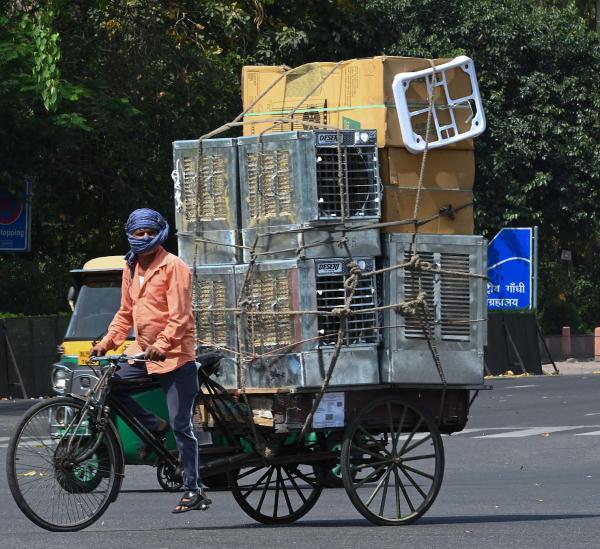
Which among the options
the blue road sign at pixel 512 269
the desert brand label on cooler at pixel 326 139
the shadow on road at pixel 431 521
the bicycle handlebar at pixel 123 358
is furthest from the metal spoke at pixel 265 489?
the blue road sign at pixel 512 269

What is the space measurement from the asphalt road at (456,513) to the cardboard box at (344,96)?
2.38 meters

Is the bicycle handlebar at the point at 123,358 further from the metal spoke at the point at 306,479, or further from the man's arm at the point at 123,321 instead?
the metal spoke at the point at 306,479

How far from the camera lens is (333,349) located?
914cm

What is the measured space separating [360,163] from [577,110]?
32.0 m

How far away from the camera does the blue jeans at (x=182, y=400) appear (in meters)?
8.70

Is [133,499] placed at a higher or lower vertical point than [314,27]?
lower

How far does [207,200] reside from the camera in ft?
31.3

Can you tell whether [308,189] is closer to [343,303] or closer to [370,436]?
[343,303]

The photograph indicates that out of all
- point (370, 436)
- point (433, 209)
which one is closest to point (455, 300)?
point (433, 209)

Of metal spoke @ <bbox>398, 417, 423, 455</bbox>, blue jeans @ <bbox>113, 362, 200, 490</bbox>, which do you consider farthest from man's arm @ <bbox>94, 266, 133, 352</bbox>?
metal spoke @ <bbox>398, 417, 423, 455</bbox>

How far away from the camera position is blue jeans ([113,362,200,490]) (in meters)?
8.70

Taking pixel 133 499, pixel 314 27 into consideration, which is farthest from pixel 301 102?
pixel 314 27

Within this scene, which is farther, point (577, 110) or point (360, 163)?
point (577, 110)

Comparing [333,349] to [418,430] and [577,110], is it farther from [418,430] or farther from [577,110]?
[577,110]
